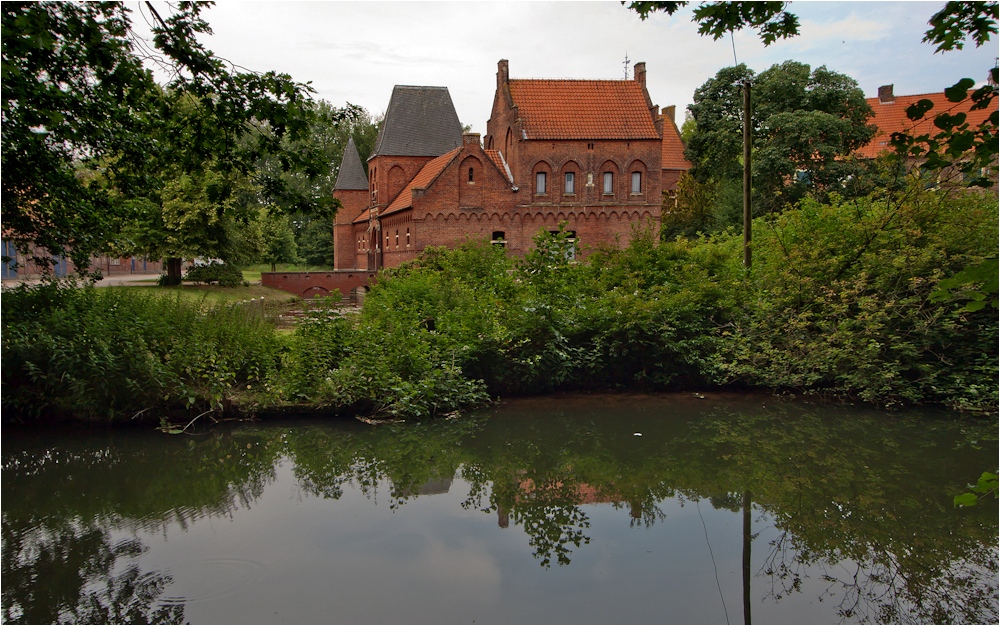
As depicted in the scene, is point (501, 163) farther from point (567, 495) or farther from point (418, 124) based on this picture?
point (567, 495)

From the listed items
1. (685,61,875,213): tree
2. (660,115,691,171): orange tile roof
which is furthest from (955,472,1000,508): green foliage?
(660,115,691,171): orange tile roof

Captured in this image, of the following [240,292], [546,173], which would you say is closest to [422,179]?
[546,173]

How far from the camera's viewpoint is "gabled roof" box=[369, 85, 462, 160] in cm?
4075

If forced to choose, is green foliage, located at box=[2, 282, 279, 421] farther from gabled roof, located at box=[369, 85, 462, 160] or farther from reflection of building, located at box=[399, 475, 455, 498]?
gabled roof, located at box=[369, 85, 462, 160]

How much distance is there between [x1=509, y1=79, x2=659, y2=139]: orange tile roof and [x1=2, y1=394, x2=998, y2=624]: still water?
26240 millimetres

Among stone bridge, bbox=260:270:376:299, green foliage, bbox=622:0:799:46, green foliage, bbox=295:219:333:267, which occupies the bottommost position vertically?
stone bridge, bbox=260:270:376:299

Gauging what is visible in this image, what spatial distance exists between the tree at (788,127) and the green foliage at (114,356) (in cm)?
2404

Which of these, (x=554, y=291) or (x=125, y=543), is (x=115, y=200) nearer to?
(x=125, y=543)

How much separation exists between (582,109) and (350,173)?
17.6 metres

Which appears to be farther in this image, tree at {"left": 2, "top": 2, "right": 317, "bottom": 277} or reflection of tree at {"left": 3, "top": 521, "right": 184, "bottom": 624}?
tree at {"left": 2, "top": 2, "right": 317, "bottom": 277}

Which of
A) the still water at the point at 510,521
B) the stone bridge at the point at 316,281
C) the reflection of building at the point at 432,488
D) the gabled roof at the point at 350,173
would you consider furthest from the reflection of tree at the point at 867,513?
the gabled roof at the point at 350,173

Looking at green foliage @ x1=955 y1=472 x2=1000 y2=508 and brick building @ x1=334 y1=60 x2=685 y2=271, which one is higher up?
brick building @ x1=334 y1=60 x2=685 y2=271

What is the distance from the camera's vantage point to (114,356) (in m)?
9.66

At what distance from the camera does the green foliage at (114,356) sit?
382 inches
